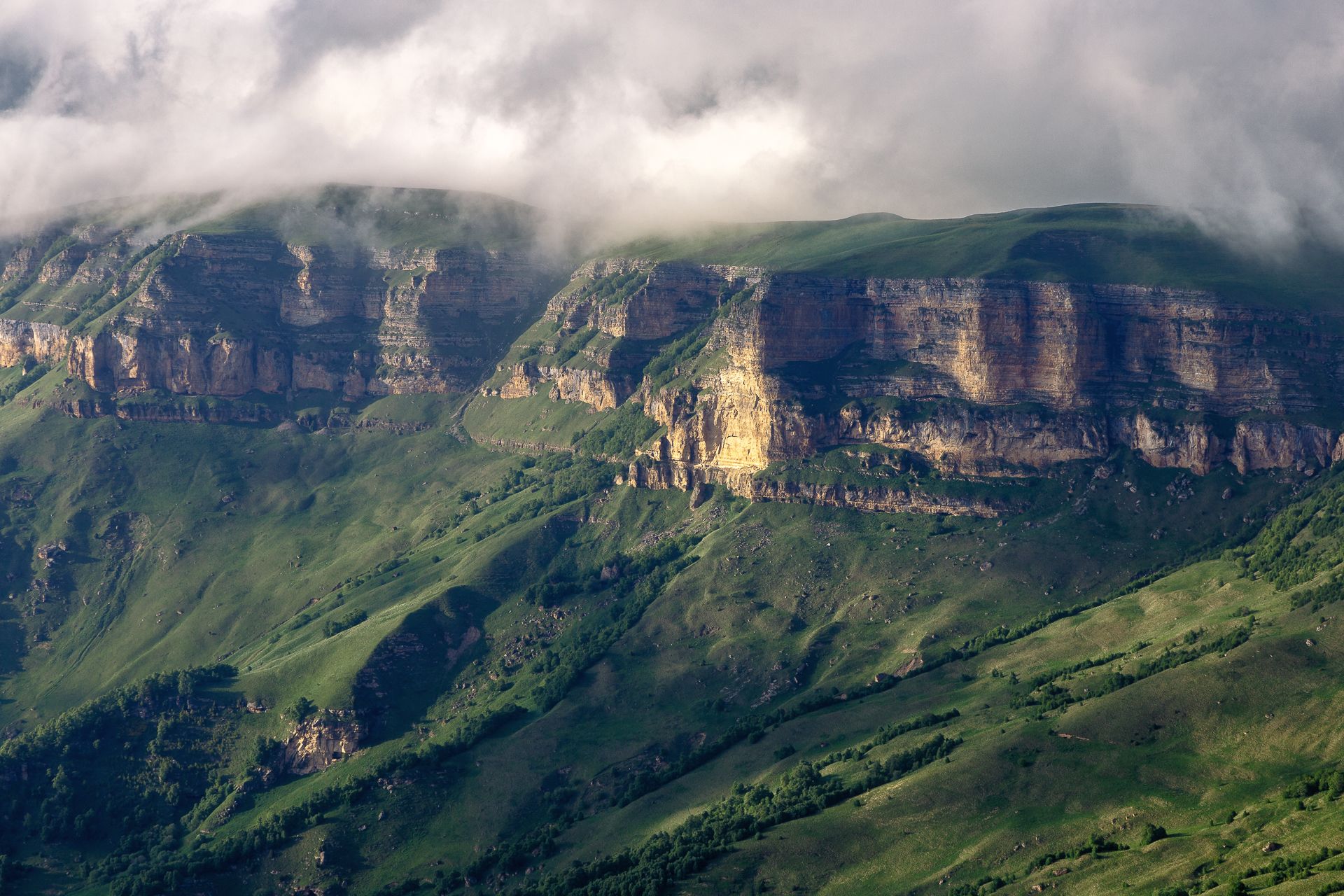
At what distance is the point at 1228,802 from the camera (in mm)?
190500

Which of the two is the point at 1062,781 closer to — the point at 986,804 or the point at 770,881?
the point at 986,804

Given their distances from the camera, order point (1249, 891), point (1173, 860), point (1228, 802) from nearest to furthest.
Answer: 1. point (1249, 891)
2. point (1173, 860)
3. point (1228, 802)

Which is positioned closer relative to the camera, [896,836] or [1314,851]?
[1314,851]

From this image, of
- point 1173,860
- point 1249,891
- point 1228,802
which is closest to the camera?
point 1249,891

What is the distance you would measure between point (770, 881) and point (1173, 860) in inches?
1757

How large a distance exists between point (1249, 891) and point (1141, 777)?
39.2 m

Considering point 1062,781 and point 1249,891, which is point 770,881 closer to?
point 1062,781

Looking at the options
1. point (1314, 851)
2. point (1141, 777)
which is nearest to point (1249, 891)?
point (1314, 851)

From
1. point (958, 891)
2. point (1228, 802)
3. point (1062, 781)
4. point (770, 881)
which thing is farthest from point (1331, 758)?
point (770, 881)

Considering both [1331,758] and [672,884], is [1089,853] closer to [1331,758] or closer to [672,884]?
[1331,758]

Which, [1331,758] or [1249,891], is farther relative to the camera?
[1331,758]

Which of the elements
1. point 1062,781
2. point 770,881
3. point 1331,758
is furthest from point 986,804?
point 1331,758

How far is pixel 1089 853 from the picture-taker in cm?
18350

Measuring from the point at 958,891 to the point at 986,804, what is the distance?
59.8ft
